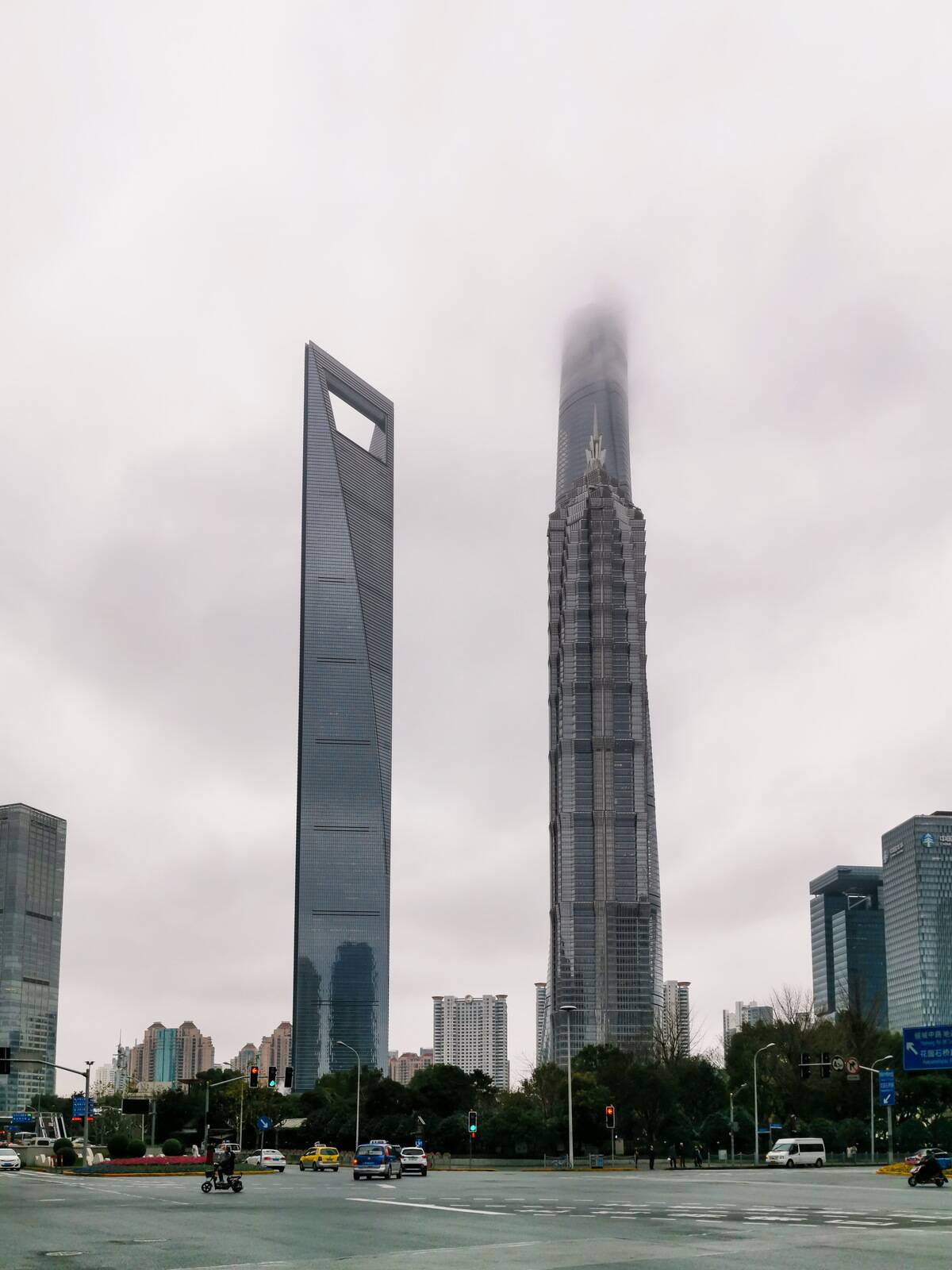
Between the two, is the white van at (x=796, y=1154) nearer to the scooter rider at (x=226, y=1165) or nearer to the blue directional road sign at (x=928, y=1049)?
the blue directional road sign at (x=928, y=1049)

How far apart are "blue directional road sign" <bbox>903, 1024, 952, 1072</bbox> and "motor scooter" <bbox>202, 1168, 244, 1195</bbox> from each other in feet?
135

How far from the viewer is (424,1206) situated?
39375 millimetres

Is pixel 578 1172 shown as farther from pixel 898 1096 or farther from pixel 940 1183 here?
pixel 898 1096

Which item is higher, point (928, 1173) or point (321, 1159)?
point (928, 1173)

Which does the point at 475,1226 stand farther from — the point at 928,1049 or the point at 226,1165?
the point at 928,1049

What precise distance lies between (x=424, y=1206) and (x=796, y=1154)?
55.8 metres

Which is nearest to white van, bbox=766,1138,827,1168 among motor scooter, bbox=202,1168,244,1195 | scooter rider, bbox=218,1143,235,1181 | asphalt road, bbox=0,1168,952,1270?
asphalt road, bbox=0,1168,952,1270

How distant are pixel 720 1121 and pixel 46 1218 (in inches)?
3430

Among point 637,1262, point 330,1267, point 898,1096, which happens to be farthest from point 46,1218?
point 898,1096

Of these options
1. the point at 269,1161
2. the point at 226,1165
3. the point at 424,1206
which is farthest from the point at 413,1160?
the point at 424,1206

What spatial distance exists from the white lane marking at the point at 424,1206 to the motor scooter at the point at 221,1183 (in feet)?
18.4

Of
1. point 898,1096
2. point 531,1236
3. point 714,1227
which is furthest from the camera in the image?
point 898,1096

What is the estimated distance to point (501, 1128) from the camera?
349ft

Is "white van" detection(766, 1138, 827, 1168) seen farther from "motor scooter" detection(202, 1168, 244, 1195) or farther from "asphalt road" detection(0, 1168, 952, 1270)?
"motor scooter" detection(202, 1168, 244, 1195)
